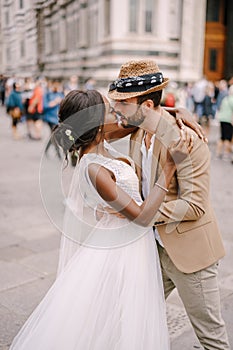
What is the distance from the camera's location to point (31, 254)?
4270mm

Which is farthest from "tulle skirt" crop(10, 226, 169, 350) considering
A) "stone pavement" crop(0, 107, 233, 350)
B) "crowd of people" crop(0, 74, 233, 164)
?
"crowd of people" crop(0, 74, 233, 164)

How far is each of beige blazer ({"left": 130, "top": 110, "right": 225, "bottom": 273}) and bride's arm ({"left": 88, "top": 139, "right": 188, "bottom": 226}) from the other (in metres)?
0.05

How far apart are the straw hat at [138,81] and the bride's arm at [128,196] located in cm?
31

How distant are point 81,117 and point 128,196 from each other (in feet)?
1.22

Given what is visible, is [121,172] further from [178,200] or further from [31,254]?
[31,254]

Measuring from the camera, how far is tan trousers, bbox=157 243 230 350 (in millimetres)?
2074

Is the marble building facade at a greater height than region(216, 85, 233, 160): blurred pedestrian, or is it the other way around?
the marble building facade

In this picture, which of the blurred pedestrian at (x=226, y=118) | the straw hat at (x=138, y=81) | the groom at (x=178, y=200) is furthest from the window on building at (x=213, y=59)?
the straw hat at (x=138, y=81)

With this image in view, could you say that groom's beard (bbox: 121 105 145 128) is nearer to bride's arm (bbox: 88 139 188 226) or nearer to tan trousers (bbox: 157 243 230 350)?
bride's arm (bbox: 88 139 188 226)

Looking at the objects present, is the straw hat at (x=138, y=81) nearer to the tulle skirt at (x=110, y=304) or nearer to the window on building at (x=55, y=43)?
the tulle skirt at (x=110, y=304)

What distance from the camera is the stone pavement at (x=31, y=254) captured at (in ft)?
10.0

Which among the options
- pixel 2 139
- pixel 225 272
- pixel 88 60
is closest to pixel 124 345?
pixel 225 272

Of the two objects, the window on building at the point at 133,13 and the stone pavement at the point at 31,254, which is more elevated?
the window on building at the point at 133,13

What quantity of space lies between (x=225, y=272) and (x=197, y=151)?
2.22 metres
